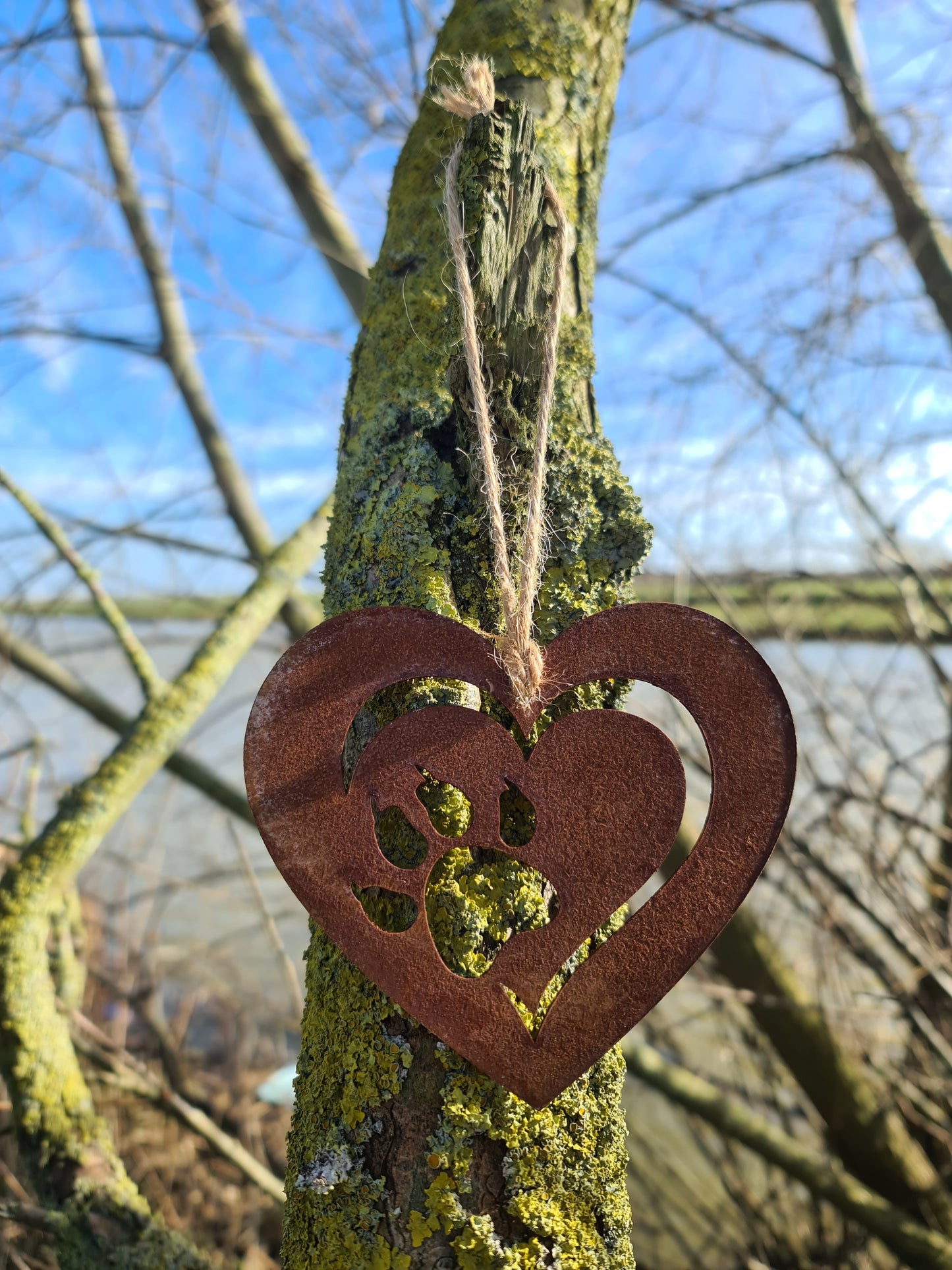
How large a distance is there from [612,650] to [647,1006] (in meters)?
0.23

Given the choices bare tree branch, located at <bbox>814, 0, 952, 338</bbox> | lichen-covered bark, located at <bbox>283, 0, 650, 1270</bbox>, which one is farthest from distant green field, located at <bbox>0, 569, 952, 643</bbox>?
lichen-covered bark, located at <bbox>283, 0, 650, 1270</bbox>

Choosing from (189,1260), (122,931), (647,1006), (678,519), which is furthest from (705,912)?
(122,931)

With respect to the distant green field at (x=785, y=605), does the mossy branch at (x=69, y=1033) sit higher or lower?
lower

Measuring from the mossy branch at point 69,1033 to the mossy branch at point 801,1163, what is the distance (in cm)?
86

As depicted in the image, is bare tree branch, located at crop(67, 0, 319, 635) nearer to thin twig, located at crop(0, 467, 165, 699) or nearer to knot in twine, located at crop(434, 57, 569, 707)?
thin twig, located at crop(0, 467, 165, 699)

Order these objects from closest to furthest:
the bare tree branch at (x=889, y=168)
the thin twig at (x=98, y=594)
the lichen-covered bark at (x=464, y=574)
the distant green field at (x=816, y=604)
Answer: the lichen-covered bark at (x=464, y=574), the thin twig at (x=98, y=594), the bare tree branch at (x=889, y=168), the distant green field at (x=816, y=604)

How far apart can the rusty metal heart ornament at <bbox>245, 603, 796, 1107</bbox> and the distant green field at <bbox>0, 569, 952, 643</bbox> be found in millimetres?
1287

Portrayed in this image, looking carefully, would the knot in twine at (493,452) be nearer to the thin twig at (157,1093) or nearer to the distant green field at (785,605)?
the thin twig at (157,1093)

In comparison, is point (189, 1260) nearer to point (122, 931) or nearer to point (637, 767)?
point (637, 767)

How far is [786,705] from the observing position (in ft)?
1.92

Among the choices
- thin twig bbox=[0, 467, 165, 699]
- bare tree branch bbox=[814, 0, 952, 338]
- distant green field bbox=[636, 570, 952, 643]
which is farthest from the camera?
distant green field bbox=[636, 570, 952, 643]

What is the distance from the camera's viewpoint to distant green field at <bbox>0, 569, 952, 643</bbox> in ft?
6.35

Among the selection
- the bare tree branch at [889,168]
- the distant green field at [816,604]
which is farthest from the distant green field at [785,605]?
the bare tree branch at [889,168]

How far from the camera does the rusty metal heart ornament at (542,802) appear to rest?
569 mm
